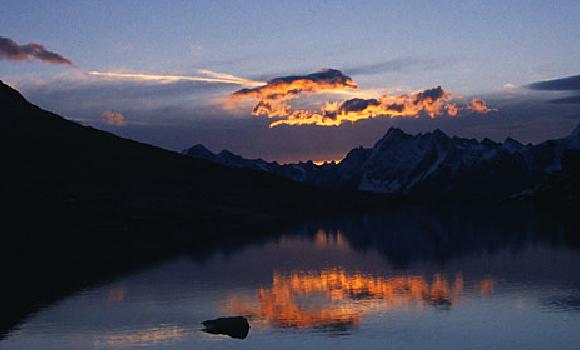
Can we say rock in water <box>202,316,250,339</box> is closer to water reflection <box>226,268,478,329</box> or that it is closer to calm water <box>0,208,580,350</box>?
calm water <box>0,208,580,350</box>

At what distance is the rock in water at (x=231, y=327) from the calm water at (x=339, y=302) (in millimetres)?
824

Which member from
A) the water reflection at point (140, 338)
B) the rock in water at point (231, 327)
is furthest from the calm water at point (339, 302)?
the rock in water at point (231, 327)

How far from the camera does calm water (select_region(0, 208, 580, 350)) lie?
60.0 metres

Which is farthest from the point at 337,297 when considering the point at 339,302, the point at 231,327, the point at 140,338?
the point at 140,338

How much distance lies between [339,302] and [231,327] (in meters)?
17.5

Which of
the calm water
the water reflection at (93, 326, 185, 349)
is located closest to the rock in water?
the calm water

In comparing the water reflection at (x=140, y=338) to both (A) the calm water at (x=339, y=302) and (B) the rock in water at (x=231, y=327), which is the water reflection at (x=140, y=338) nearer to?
(A) the calm water at (x=339, y=302)

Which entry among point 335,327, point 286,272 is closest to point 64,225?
point 286,272

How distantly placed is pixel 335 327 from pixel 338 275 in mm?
37469

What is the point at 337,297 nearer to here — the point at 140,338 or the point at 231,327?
the point at 231,327

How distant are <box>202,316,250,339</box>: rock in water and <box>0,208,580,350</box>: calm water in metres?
0.82

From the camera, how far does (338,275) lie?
10138cm

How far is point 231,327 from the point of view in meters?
62.2

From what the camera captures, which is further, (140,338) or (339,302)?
(339,302)
